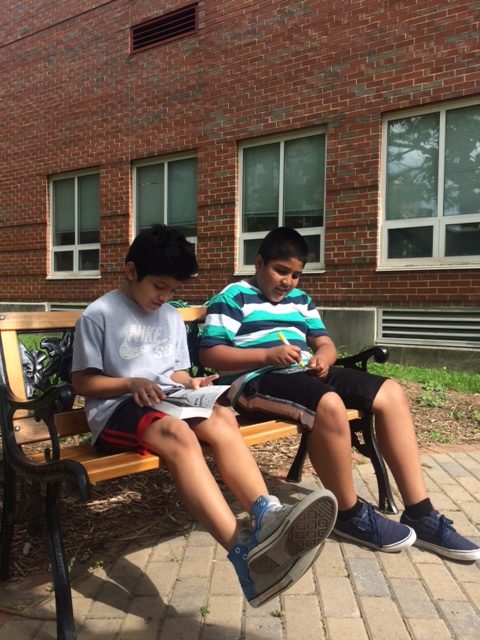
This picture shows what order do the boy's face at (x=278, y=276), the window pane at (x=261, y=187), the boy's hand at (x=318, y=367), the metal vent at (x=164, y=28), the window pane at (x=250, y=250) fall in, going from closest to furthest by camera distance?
the boy's hand at (x=318, y=367)
the boy's face at (x=278, y=276)
the window pane at (x=261, y=187)
the window pane at (x=250, y=250)
the metal vent at (x=164, y=28)

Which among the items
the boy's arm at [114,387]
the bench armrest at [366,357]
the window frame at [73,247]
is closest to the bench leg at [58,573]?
the boy's arm at [114,387]

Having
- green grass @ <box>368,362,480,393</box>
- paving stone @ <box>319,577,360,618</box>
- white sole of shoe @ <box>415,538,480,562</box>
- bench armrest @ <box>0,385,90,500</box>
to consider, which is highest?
bench armrest @ <box>0,385,90,500</box>

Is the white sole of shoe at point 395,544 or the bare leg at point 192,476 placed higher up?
the bare leg at point 192,476

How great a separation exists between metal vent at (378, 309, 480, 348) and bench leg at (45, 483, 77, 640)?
19.1ft

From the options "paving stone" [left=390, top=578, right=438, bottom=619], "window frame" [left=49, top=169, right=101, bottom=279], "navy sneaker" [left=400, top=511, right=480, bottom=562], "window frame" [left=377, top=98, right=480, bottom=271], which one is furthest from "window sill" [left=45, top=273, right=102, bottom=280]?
"paving stone" [left=390, top=578, right=438, bottom=619]

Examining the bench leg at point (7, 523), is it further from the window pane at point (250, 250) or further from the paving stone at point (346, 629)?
the window pane at point (250, 250)

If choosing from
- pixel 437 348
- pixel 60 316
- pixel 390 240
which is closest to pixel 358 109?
pixel 390 240

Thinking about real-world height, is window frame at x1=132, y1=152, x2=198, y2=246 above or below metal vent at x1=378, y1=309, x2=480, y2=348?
above

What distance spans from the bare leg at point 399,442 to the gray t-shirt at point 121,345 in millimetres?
969

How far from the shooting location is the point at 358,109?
7.46m

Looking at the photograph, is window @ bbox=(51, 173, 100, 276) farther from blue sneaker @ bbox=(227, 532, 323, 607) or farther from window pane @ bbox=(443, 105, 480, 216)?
blue sneaker @ bbox=(227, 532, 323, 607)

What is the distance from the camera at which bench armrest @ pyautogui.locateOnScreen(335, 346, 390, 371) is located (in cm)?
324

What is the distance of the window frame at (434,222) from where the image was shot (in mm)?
6938

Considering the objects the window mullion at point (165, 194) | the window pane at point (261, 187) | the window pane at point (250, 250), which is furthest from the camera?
the window mullion at point (165, 194)
